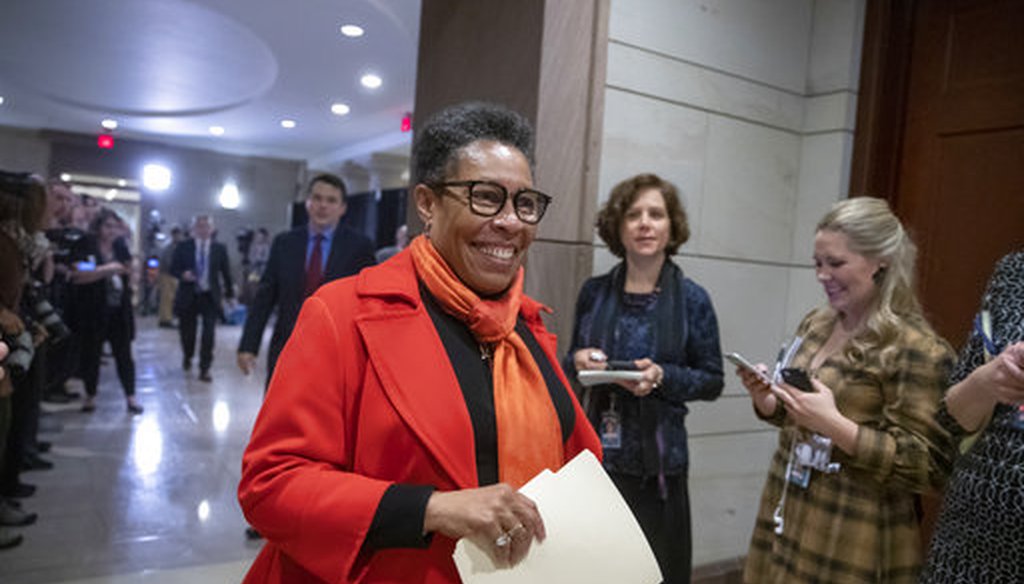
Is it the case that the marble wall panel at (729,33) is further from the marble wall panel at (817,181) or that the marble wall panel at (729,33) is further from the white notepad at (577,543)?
the white notepad at (577,543)

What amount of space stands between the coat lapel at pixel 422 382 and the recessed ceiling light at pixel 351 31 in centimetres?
697

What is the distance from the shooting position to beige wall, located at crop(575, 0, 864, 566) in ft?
10.1

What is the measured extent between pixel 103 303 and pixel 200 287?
7.48 ft

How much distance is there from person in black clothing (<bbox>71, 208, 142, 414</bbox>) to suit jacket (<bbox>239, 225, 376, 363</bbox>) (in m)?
2.85

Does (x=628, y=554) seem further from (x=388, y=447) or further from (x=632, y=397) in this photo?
(x=632, y=397)

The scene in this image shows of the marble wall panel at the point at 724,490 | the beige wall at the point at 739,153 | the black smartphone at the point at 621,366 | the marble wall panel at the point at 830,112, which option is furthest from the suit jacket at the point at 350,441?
the marble wall panel at the point at 830,112

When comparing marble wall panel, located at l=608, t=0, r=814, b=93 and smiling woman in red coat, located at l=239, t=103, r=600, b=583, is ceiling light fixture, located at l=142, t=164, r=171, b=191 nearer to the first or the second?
marble wall panel, located at l=608, t=0, r=814, b=93

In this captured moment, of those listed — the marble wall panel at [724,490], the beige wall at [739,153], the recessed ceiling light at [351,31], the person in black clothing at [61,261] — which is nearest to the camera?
the beige wall at [739,153]

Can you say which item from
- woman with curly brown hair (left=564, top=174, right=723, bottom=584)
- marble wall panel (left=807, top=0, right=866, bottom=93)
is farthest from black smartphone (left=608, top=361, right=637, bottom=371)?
marble wall panel (left=807, top=0, right=866, bottom=93)

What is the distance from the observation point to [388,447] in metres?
1.18

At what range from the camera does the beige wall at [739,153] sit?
306cm

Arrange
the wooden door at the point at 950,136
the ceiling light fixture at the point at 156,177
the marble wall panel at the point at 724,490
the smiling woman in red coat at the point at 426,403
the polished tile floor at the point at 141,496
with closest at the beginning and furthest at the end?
1. the smiling woman in red coat at the point at 426,403
2. the wooden door at the point at 950,136
3. the marble wall panel at the point at 724,490
4. the polished tile floor at the point at 141,496
5. the ceiling light fixture at the point at 156,177

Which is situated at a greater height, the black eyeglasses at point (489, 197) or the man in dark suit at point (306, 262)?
the black eyeglasses at point (489, 197)

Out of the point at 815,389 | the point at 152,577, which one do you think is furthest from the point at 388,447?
the point at 152,577
